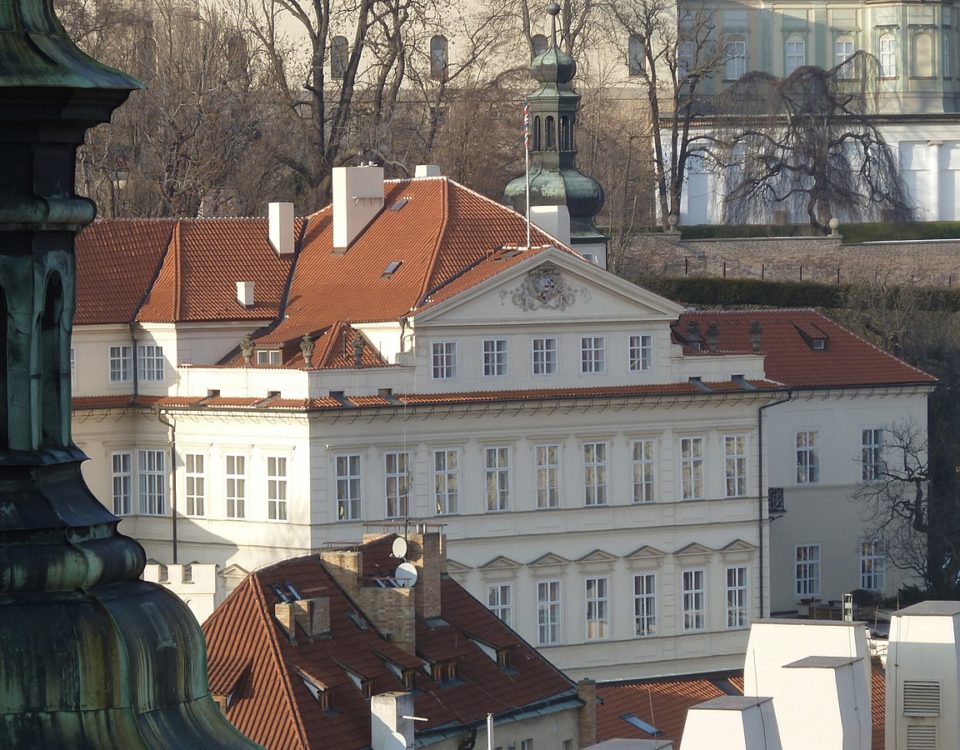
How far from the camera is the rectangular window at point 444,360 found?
53.6 meters

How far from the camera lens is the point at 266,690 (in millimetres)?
33781

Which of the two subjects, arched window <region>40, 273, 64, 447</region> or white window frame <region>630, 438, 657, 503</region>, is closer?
arched window <region>40, 273, 64, 447</region>

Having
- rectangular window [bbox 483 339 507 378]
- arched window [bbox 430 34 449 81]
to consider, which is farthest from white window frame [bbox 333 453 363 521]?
arched window [bbox 430 34 449 81]

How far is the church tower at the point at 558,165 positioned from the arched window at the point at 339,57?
53.0ft

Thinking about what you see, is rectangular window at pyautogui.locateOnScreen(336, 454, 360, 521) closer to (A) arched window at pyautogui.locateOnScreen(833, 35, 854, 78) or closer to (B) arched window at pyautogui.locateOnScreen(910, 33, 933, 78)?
(A) arched window at pyautogui.locateOnScreen(833, 35, 854, 78)

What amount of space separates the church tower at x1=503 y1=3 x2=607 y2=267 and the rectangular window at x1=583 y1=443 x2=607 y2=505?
919cm

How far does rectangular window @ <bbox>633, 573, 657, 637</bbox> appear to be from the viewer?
54.8m

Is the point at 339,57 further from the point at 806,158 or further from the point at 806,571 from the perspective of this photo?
the point at 806,571

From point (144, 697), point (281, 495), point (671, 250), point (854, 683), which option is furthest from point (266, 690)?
point (671, 250)

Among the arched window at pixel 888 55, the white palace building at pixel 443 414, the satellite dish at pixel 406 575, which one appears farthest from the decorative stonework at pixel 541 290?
the arched window at pixel 888 55

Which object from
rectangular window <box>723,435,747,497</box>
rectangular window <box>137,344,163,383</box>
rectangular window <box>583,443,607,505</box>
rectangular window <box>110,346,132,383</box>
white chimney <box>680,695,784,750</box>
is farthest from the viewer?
rectangular window <box>723,435,747,497</box>

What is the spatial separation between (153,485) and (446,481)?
503 cm

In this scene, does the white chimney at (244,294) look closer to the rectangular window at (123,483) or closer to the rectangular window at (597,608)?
the rectangular window at (123,483)

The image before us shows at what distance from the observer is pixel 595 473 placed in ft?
183
